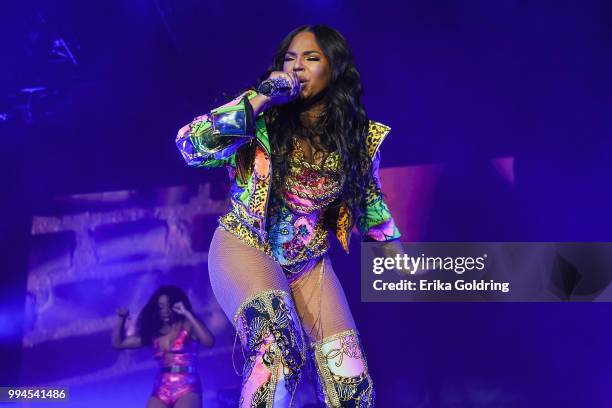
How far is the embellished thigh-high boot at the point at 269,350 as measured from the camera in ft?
7.40

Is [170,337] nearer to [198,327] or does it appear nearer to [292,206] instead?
[198,327]

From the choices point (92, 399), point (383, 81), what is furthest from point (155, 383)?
point (383, 81)

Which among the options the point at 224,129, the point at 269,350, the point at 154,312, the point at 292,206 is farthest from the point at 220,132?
the point at 154,312

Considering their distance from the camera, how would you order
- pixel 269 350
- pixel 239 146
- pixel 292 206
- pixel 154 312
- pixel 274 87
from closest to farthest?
pixel 269 350
pixel 274 87
pixel 239 146
pixel 292 206
pixel 154 312

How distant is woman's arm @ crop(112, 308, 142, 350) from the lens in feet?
14.8

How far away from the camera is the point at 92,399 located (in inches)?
177

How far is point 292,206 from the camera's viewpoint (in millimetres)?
2652

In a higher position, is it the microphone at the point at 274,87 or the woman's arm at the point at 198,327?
the microphone at the point at 274,87

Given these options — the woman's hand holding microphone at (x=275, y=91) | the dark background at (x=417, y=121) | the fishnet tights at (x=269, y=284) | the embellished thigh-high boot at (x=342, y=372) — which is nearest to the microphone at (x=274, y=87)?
the woman's hand holding microphone at (x=275, y=91)

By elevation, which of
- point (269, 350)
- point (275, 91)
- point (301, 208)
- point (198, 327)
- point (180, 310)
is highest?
point (275, 91)

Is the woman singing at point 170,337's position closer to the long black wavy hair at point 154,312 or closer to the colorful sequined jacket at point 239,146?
the long black wavy hair at point 154,312

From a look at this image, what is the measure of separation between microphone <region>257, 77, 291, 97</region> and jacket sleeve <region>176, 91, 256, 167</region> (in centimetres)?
5

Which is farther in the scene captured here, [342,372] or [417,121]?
[417,121]

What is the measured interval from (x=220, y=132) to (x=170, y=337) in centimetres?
243
